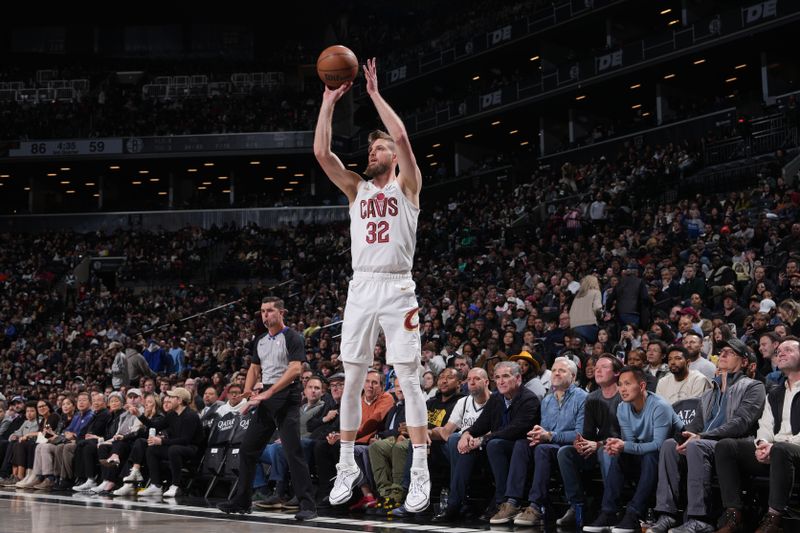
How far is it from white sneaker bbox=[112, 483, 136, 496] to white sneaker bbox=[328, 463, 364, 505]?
217 inches

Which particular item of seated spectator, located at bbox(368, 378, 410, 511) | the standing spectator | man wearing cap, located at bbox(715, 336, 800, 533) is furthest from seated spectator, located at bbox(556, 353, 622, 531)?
the standing spectator

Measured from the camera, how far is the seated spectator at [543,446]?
25.7 feet

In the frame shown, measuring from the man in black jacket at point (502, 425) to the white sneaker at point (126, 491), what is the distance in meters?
4.82

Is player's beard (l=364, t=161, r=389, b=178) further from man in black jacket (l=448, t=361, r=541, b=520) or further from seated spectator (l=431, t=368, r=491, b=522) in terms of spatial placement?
seated spectator (l=431, t=368, r=491, b=522)

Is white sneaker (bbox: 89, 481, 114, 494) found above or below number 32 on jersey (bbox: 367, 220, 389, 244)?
below

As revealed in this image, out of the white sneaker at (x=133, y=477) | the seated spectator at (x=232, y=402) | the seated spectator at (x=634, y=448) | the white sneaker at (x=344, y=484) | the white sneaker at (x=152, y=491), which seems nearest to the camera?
the white sneaker at (x=344, y=484)

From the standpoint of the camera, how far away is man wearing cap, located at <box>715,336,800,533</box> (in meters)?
6.57

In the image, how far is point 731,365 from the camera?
754 cm

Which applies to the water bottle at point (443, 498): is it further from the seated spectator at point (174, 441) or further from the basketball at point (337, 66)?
the basketball at point (337, 66)

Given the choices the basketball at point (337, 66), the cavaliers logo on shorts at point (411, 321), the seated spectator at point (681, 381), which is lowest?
the seated spectator at point (681, 381)

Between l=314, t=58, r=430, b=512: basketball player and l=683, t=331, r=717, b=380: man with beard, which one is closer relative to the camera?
l=314, t=58, r=430, b=512: basketball player

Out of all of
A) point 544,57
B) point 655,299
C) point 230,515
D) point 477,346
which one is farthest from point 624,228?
point 544,57

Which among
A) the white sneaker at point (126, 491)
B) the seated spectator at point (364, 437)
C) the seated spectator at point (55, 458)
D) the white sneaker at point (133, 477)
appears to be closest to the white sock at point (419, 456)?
the seated spectator at point (364, 437)

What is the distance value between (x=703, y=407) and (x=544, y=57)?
100.0 ft
